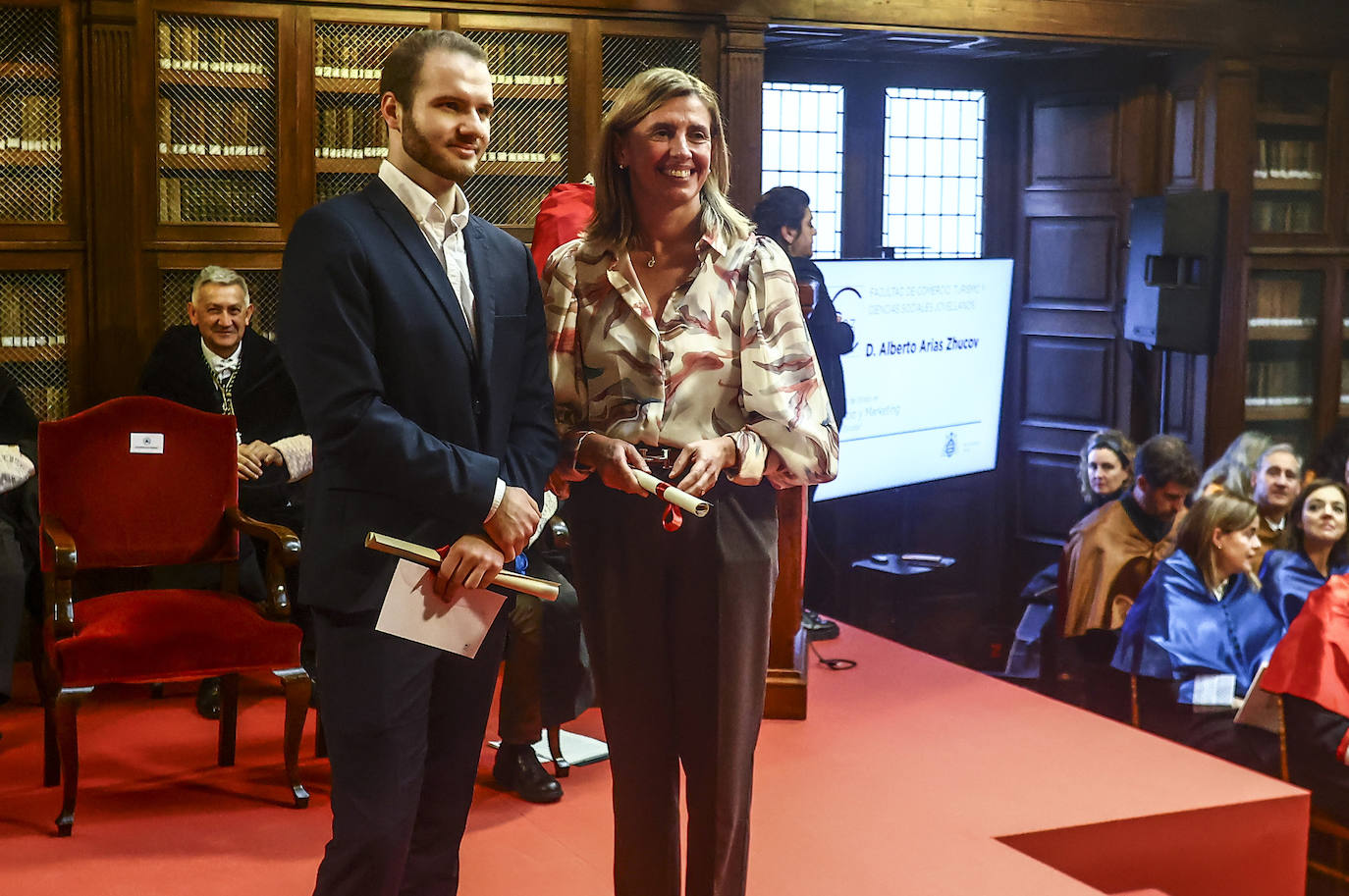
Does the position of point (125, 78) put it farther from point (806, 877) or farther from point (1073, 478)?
point (1073, 478)

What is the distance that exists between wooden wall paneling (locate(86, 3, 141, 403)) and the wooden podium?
2221mm

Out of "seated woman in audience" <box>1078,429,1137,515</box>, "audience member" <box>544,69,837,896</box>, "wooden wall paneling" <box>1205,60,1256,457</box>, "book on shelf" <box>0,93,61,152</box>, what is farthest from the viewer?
"wooden wall paneling" <box>1205,60,1256,457</box>

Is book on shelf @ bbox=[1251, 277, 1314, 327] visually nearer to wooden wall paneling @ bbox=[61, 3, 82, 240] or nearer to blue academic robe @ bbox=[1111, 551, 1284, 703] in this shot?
blue academic robe @ bbox=[1111, 551, 1284, 703]

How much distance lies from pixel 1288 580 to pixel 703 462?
3.18 metres

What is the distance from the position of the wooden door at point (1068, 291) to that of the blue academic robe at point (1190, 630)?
205cm

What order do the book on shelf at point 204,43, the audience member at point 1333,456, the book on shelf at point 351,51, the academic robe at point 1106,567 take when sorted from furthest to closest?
the audience member at point 1333,456 → the academic robe at point 1106,567 → the book on shelf at point 351,51 → the book on shelf at point 204,43

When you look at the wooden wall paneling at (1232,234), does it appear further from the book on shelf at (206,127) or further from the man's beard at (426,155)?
the man's beard at (426,155)

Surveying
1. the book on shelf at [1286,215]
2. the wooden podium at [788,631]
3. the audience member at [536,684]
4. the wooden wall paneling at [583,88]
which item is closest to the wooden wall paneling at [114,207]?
the wooden wall paneling at [583,88]

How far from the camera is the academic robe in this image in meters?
4.84

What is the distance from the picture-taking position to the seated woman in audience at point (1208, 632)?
4.12 metres

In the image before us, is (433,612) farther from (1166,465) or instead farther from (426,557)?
(1166,465)

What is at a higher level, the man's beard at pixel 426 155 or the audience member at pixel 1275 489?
the man's beard at pixel 426 155

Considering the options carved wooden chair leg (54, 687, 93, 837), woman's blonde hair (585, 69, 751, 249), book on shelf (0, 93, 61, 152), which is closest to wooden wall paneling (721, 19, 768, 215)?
book on shelf (0, 93, 61, 152)

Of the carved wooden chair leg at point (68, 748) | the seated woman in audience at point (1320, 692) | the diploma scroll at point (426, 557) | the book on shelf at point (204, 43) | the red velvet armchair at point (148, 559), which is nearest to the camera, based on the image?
the diploma scroll at point (426, 557)
